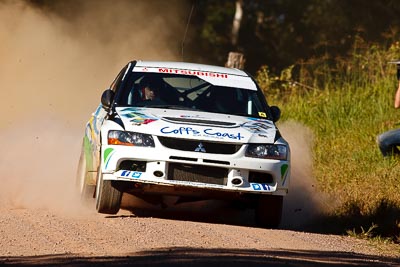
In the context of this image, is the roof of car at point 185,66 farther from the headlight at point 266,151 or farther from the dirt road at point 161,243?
the headlight at point 266,151

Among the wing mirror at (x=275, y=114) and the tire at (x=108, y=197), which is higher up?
the wing mirror at (x=275, y=114)

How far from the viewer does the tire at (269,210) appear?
1216cm

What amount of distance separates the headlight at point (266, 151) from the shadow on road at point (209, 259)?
1652 mm

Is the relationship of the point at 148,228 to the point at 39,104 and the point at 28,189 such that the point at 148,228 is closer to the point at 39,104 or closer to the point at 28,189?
the point at 28,189

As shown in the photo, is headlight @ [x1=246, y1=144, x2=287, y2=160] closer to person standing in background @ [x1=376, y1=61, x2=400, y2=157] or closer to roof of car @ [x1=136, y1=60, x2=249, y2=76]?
roof of car @ [x1=136, y1=60, x2=249, y2=76]

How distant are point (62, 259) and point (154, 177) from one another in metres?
2.54

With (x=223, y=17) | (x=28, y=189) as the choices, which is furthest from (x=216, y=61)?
(x=28, y=189)

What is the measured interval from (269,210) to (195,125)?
1.10 m

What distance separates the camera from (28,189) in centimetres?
1400

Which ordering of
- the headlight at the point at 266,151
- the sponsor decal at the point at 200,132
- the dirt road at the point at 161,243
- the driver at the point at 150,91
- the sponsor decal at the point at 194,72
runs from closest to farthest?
the dirt road at the point at 161,243 → the sponsor decal at the point at 200,132 → the headlight at the point at 266,151 → the driver at the point at 150,91 → the sponsor decal at the point at 194,72

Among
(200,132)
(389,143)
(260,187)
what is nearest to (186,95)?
(200,132)

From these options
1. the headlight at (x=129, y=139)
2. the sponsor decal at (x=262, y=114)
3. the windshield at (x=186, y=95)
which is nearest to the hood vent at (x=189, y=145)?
the headlight at (x=129, y=139)

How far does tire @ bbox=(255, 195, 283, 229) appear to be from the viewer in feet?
39.9

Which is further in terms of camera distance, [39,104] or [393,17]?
[393,17]
